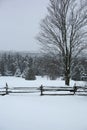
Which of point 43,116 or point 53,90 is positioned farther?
point 53,90

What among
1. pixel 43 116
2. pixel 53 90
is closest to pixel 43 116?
pixel 43 116

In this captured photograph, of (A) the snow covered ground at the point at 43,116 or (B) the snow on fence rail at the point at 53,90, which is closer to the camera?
(A) the snow covered ground at the point at 43,116

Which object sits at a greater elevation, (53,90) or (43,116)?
(53,90)

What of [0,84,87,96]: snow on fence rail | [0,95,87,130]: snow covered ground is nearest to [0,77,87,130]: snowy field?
[0,95,87,130]: snow covered ground

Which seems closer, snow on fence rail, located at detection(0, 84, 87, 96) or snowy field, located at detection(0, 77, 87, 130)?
snowy field, located at detection(0, 77, 87, 130)

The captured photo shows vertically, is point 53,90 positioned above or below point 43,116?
above

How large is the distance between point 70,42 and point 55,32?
5.53ft

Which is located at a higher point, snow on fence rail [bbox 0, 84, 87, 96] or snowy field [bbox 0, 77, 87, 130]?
snow on fence rail [bbox 0, 84, 87, 96]

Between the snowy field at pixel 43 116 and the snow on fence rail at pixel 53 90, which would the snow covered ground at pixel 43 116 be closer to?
the snowy field at pixel 43 116

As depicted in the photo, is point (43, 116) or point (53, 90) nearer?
point (43, 116)

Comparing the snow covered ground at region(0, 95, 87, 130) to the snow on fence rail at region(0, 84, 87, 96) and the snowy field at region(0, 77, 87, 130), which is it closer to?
the snowy field at region(0, 77, 87, 130)

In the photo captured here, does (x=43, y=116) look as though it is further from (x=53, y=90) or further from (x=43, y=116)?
(x=53, y=90)

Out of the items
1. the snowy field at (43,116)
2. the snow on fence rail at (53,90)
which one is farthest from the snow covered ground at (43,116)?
A: the snow on fence rail at (53,90)

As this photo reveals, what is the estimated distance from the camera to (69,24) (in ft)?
64.5
